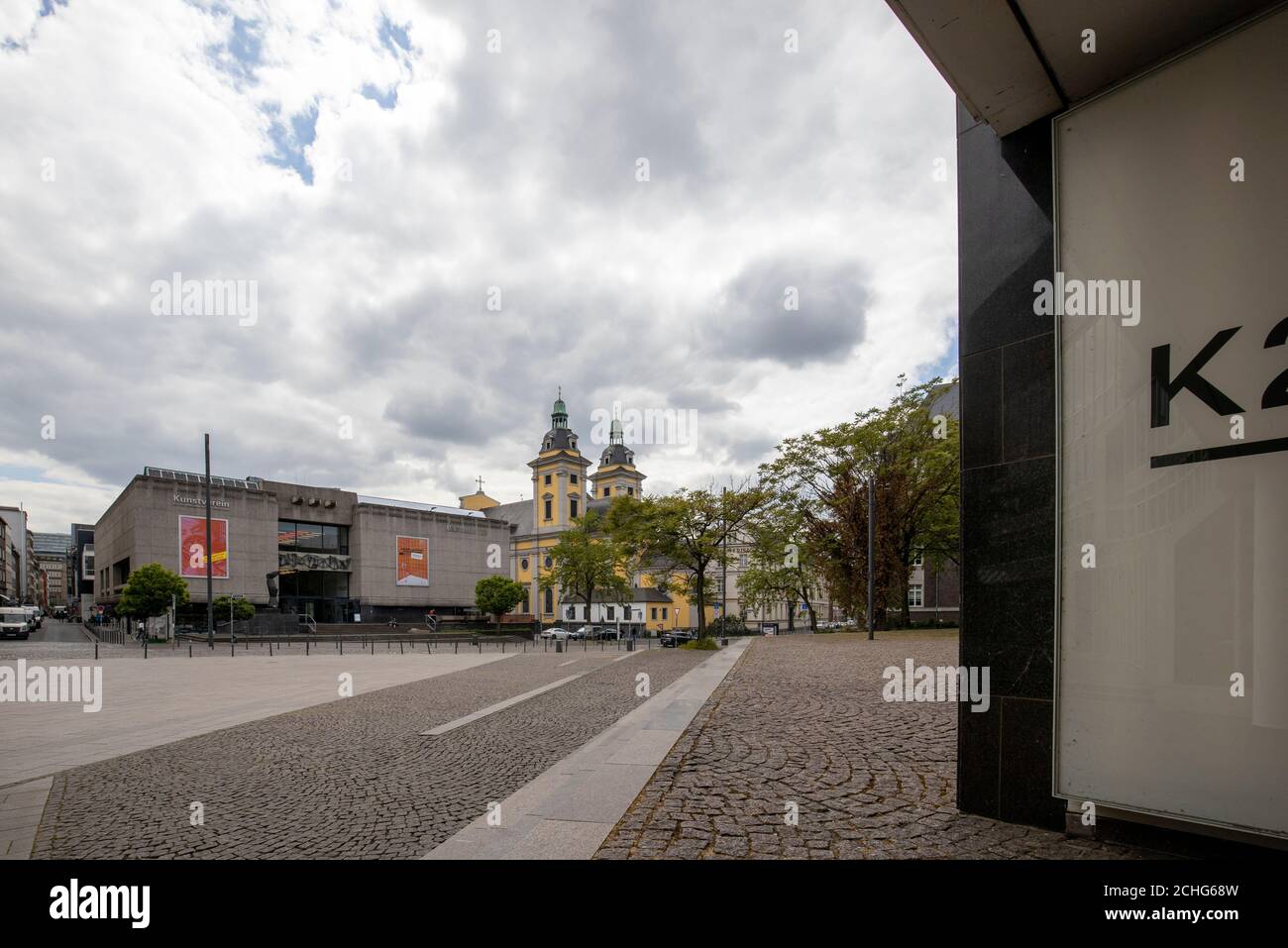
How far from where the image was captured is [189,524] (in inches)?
2371

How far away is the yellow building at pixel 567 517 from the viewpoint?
8375cm

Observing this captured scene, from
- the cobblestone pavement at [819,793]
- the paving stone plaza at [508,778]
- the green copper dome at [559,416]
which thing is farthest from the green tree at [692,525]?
the green copper dome at [559,416]

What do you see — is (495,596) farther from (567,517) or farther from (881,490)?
(881,490)

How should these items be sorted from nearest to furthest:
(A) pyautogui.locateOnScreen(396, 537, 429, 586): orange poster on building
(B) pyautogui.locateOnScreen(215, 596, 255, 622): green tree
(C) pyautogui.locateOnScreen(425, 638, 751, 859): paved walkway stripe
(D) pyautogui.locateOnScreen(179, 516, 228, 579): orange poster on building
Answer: (C) pyautogui.locateOnScreen(425, 638, 751, 859): paved walkway stripe, (B) pyautogui.locateOnScreen(215, 596, 255, 622): green tree, (D) pyautogui.locateOnScreen(179, 516, 228, 579): orange poster on building, (A) pyautogui.locateOnScreen(396, 537, 429, 586): orange poster on building

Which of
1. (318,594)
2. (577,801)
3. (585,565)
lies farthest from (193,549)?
(577,801)

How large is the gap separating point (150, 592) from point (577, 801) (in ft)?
158

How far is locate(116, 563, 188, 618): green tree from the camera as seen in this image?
4300 cm

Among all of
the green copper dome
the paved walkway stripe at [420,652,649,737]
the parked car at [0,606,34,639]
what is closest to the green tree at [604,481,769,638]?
the paved walkway stripe at [420,652,649,737]

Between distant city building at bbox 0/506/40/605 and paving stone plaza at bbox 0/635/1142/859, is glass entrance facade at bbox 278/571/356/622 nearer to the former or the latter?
paving stone plaza at bbox 0/635/1142/859

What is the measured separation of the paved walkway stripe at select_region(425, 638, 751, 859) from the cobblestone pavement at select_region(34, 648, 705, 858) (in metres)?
0.30

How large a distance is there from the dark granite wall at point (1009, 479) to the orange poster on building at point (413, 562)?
75075 millimetres

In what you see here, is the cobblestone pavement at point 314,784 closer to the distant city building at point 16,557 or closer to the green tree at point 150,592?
the green tree at point 150,592

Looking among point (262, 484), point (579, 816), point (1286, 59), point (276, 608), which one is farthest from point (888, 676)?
point (262, 484)

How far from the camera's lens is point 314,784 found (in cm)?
696
